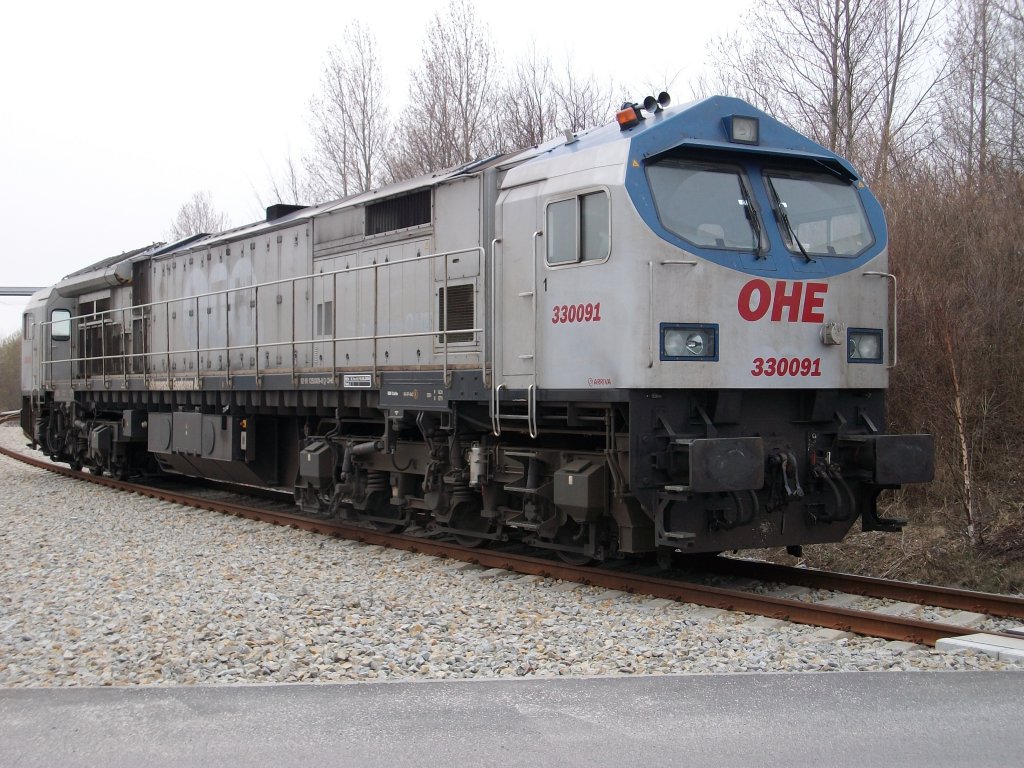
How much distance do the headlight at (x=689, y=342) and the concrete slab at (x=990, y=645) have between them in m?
2.54

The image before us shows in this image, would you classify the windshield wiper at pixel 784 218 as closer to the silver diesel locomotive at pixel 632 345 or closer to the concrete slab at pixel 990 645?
the silver diesel locomotive at pixel 632 345

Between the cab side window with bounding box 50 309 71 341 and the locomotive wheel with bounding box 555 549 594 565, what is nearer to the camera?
the locomotive wheel with bounding box 555 549 594 565

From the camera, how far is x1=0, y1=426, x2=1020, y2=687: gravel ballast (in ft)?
18.6

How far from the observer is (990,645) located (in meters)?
5.67

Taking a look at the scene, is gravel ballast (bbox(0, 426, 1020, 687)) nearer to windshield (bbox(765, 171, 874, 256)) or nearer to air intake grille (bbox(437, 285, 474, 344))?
air intake grille (bbox(437, 285, 474, 344))

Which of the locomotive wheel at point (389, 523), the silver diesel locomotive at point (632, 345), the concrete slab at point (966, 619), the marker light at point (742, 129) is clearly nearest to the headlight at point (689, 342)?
the silver diesel locomotive at point (632, 345)

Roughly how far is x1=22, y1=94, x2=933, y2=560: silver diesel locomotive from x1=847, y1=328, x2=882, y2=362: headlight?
0.02 meters

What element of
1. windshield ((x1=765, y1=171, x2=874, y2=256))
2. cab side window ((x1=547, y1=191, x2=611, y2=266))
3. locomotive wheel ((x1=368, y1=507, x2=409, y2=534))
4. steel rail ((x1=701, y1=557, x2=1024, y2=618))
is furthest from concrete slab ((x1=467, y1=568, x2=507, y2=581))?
windshield ((x1=765, y1=171, x2=874, y2=256))

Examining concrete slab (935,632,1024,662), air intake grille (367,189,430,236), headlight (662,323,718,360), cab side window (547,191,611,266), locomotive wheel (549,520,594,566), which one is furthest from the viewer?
air intake grille (367,189,430,236)

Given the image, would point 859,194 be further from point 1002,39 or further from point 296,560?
point 1002,39

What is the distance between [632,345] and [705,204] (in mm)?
1350

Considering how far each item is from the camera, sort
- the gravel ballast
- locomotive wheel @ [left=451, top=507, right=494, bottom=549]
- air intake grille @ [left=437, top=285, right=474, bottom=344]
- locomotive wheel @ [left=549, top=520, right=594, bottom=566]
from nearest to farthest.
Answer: the gravel ballast, locomotive wheel @ [left=549, top=520, right=594, bottom=566], air intake grille @ [left=437, top=285, right=474, bottom=344], locomotive wheel @ [left=451, top=507, right=494, bottom=549]

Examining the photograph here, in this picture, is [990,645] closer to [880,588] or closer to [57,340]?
[880,588]

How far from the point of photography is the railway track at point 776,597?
20.4 feet
